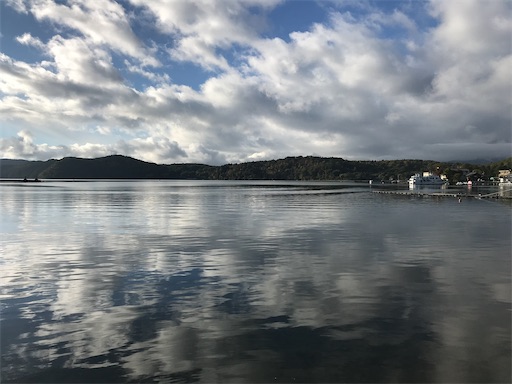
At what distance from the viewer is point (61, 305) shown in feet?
51.8

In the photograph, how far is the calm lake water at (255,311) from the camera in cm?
1069

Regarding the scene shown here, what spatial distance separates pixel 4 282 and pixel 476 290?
20.8 meters

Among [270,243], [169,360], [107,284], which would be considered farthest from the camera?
[270,243]

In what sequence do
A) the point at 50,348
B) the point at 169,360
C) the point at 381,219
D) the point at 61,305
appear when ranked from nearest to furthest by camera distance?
the point at 169,360 < the point at 50,348 < the point at 61,305 < the point at 381,219

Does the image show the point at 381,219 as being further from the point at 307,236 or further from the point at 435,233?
the point at 307,236

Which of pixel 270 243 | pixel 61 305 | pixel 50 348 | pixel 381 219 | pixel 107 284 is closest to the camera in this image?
pixel 50 348

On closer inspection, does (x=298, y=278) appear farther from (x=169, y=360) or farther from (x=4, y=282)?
(x=4, y=282)

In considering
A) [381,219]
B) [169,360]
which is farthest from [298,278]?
[381,219]

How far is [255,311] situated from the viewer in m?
14.9

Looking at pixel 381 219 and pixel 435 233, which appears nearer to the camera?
pixel 435 233

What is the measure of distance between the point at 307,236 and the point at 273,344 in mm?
22676

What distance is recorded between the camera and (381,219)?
49.1 metres

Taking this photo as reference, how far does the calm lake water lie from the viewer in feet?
35.1

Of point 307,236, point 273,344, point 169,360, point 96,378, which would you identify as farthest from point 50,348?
point 307,236
